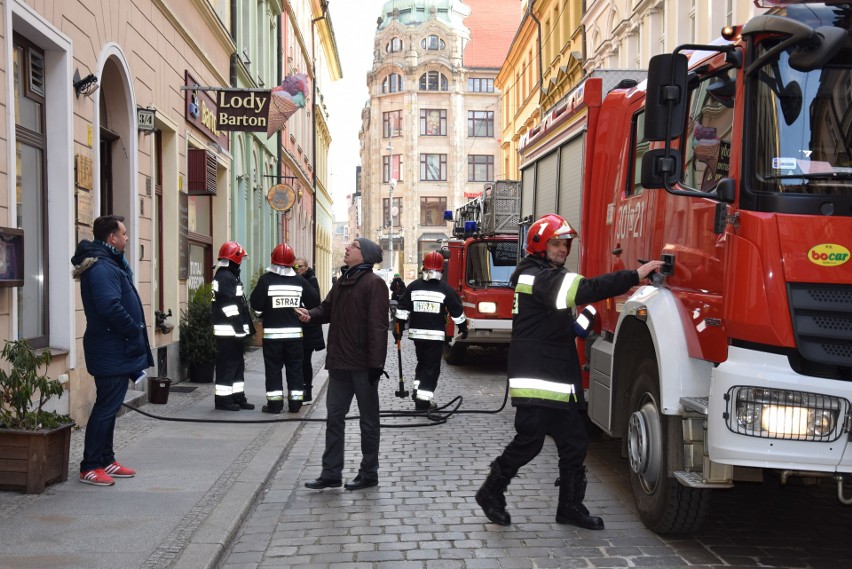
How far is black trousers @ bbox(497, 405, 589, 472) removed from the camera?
557 centimetres

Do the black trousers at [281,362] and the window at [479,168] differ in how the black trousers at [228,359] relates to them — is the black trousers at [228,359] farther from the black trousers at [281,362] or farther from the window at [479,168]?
the window at [479,168]

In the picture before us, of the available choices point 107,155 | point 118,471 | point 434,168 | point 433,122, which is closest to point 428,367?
point 118,471

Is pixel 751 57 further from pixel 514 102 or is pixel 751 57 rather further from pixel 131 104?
pixel 514 102

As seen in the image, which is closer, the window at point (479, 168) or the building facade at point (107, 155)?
the building facade at point (107, 155)

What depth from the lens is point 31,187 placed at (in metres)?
8.45

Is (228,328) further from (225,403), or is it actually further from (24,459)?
(24,459)

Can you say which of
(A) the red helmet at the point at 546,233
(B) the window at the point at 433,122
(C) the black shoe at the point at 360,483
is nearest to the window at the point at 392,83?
(B) the window at the point at 433,122

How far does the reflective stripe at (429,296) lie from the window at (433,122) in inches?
2519

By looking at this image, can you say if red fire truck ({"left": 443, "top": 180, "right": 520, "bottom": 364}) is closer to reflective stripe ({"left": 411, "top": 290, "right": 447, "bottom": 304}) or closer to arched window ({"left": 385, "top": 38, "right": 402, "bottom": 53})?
reflective stripe ({"left": 411, "top": 290, "right": 447, "bottom": 304})

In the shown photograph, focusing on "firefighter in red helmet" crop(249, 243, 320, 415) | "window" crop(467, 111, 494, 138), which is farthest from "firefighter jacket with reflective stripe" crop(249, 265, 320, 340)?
"window" crop(467, 111, 494, 138)

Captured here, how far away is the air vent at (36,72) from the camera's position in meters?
8.31

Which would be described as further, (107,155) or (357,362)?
(107,155)

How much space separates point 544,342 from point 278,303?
5.14m

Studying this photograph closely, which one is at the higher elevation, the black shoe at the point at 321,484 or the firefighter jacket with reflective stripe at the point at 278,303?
the firefighter jacket with reflective stripe at the point at 278,303
